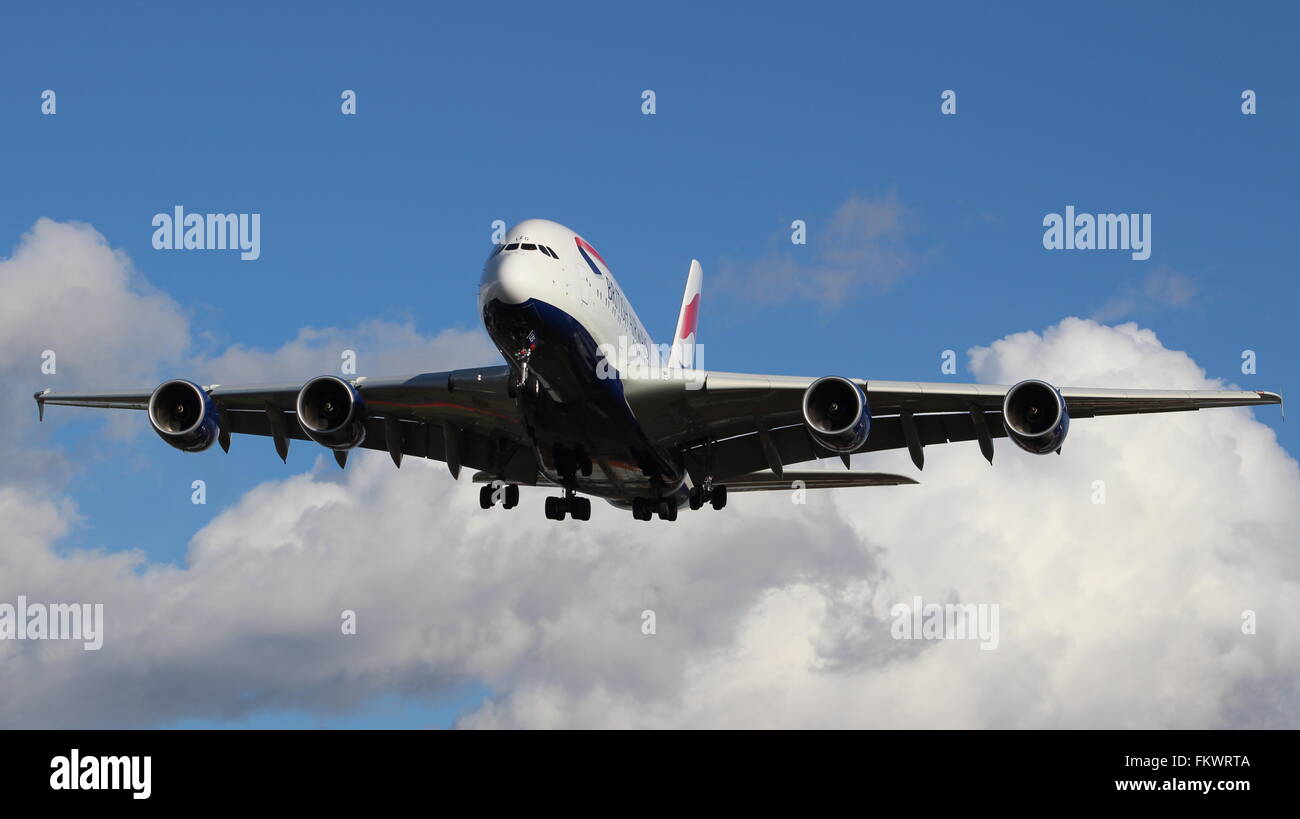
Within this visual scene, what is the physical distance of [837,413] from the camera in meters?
30.6

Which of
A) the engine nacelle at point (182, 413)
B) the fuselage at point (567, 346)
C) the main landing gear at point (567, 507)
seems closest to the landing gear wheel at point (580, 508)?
the main landing gear at point (567, 507)

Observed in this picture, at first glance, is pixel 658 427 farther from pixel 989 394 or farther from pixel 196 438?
pixel 196 438

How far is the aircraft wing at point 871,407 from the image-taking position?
3114cm

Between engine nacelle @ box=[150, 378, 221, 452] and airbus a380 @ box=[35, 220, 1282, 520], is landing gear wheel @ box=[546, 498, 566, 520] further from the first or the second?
engine nacelle @ box=[150, 378, 221, 452]

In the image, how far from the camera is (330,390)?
32469mm

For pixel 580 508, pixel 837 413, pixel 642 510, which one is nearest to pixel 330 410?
pixel 580 508

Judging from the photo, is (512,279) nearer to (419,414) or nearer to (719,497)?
(419,414)

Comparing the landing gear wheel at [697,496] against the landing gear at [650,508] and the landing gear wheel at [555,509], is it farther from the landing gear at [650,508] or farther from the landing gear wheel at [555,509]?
the landing gear wheel at [555,509]

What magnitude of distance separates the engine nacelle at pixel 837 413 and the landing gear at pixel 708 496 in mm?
5936

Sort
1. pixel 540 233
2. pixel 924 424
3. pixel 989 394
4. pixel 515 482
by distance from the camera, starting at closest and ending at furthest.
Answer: pixel 540 233 < pixel 989 394 < pixel 924 424 < pixel 515 482

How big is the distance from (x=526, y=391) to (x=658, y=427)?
4.47m
